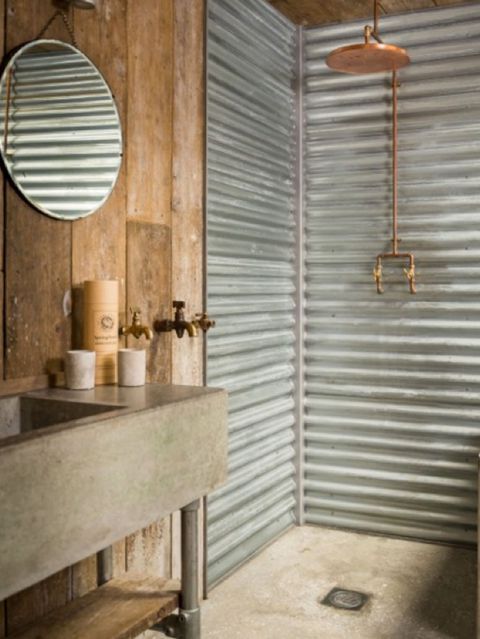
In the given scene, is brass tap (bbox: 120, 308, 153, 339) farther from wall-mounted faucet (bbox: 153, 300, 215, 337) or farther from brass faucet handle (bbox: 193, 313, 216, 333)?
brass faucet handle (bbox: 193, 313, 216, 333)

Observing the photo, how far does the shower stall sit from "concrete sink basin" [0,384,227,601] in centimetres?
156

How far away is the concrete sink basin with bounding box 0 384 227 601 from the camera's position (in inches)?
72.0

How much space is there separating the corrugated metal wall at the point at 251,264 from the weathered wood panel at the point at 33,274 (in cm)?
116

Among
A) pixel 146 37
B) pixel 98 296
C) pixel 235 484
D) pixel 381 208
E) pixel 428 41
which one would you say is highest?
pixel 428 41

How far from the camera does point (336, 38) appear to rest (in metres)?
4.82

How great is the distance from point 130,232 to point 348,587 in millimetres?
2256

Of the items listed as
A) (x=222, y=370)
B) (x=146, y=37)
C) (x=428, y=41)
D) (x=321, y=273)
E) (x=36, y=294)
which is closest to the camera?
→ (x=36, y=294)

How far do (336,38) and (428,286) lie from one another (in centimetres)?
173

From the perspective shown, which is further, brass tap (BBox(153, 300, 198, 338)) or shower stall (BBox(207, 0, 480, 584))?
shower stall (BBox(207, 0, 480, 584))

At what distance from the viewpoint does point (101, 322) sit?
112 inches

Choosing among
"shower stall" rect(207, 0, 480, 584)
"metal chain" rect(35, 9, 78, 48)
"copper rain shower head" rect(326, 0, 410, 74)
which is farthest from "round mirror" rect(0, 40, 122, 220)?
"copper rain shower head" rect(326, 0, 410, 74)

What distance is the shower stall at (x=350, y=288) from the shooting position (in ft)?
14.2

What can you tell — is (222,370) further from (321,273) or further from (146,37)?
(146,37)

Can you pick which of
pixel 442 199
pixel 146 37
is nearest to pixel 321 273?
pixel 442 199
